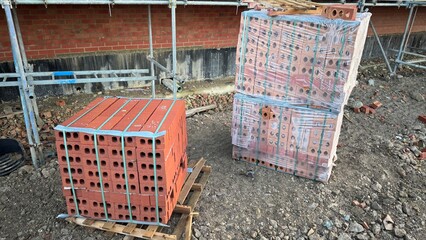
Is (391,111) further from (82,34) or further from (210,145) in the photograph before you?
(82,34)

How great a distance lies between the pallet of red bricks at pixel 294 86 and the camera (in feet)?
13.0

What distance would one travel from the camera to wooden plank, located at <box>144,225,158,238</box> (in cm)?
342

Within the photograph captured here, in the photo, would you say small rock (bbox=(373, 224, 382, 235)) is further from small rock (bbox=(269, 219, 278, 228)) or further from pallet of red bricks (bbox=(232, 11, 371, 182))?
small rock (bbox=(269, 219, 278, 228))

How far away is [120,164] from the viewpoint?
3.32 m

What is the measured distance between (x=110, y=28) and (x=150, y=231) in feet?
16.1

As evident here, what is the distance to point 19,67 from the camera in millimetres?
4262

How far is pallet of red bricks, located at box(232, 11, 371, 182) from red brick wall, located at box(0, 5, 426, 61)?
3493 millimetres

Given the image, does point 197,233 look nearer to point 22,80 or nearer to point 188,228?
point 188,228

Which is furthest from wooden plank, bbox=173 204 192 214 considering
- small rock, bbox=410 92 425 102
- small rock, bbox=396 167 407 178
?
small rock, bbox=410 92 425 102

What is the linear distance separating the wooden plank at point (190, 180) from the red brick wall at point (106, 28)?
146 inches

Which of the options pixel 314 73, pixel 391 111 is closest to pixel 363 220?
pixel 314 73

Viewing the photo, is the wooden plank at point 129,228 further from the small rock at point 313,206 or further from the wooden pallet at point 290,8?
the wooden pallet at point 290,8

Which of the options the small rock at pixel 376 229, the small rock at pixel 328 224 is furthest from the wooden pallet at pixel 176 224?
the small rock at pixel 376 229

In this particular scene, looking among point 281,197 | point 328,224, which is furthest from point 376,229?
point 281,197
